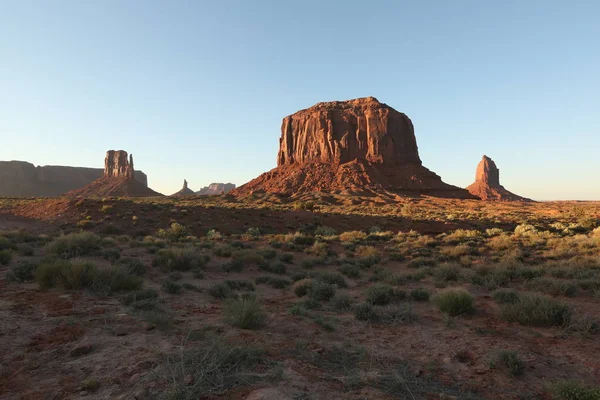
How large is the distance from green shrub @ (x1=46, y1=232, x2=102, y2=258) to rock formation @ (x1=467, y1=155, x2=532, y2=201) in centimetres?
12633

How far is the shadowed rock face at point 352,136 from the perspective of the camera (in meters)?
Result: 88.6

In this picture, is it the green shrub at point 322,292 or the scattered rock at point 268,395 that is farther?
the green shrub at point 322,292

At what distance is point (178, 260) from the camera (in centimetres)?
1175

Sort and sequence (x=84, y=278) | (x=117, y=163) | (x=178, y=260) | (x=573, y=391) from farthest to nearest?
(x=117, y=163), (x=178, y=260), (x=84, y=278), (x=573, y=391)

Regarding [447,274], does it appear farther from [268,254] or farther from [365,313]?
[268,254]

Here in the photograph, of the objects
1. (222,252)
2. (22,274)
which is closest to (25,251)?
(22,274)

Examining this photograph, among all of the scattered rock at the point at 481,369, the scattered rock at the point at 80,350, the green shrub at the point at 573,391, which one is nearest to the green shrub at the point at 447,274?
the scattered rock at the point at 481,369

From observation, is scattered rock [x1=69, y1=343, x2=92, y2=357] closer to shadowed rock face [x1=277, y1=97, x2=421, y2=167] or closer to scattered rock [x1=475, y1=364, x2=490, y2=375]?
scattered rock [x1=475, y1=364, x2=490, y2=375]

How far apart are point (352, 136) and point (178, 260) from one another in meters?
84.4

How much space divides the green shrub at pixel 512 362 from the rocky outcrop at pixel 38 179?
454ft

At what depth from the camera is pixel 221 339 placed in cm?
507

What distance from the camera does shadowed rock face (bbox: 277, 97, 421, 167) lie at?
291ft

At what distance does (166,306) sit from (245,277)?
4.13 meters

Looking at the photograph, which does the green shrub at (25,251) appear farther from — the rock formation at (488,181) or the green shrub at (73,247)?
the rock formation at (488,181)
